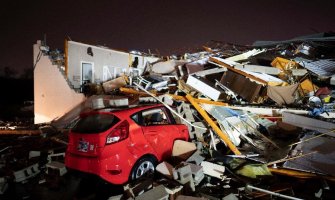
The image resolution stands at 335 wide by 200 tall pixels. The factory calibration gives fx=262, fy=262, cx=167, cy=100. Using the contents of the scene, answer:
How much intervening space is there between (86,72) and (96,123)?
11042mm

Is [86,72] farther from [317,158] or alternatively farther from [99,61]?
[317,158]

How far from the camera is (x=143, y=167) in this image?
5812mm

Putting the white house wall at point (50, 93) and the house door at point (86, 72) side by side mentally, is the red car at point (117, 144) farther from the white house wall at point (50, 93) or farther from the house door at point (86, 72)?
the house door at point (86, 72)

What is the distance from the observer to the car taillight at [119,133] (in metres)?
5.29

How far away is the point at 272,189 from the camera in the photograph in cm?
523

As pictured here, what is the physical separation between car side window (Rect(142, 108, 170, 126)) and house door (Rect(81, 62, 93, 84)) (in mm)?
10188

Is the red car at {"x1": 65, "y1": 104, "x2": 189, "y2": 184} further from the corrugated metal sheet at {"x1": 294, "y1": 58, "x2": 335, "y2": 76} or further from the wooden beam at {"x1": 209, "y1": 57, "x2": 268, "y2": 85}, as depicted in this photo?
the corrugated metal sheet at {"x1": 294, "y1": 58, "x2": 335, "y2": 76}

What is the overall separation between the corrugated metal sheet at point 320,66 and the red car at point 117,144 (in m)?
7.58

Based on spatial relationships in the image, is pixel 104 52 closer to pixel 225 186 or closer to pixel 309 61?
pixel 309 61

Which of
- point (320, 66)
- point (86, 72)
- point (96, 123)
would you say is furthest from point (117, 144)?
point (86, 72)

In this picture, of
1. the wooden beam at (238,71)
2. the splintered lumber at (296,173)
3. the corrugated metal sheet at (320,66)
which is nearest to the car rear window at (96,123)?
the splintered lumber at (296,173)

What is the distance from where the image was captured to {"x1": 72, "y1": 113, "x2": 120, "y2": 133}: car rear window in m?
5.41

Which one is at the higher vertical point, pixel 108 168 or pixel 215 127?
pixel 215 127

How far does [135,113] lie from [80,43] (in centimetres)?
1071
